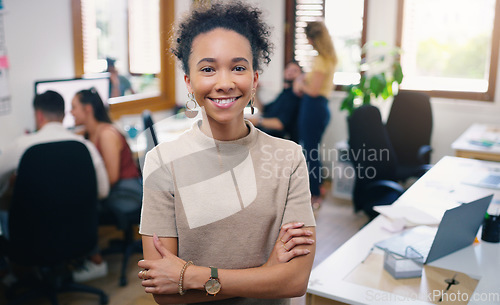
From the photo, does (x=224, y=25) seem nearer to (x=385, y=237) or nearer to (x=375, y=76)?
(x=385, y=237)

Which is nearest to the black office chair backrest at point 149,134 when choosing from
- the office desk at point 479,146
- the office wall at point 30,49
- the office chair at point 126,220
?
the office chair at point 126,220

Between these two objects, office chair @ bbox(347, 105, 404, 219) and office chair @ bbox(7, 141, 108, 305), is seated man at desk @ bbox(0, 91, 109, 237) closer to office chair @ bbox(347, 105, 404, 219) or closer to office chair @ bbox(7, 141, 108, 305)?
office chair @ bbox(7, 141, 108, 305)

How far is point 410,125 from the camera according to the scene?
4098mm

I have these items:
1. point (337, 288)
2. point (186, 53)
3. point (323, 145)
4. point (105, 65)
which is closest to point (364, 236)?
point (337, 288)

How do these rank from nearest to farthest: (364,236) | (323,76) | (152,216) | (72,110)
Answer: (152,216) → (364,236) → (72,110) → (323,76)

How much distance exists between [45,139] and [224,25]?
6.77 ft

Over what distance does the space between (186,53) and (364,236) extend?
1277mm

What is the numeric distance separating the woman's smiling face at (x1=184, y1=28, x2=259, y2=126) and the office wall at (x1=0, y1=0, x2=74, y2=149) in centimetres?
268

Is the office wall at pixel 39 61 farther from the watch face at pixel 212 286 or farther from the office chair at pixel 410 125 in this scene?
the watch face at pixel 212 286

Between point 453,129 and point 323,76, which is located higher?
point 323,76

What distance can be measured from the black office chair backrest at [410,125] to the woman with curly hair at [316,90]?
0.58 meters

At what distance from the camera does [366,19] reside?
5.03 m

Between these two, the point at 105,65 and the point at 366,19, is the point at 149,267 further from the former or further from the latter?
the point at 366,19

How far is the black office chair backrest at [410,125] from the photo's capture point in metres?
4.08
